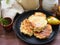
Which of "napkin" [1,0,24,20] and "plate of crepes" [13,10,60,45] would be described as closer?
"plate of crepes" [13,10,60,45]

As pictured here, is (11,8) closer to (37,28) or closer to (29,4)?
(29,4)

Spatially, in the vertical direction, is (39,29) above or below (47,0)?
below

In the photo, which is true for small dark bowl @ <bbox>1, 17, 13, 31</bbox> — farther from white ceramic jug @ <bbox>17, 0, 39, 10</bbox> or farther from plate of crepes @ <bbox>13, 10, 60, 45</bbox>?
white ceramic jug @ <bbox>17, 0, 39, 10</bbox>

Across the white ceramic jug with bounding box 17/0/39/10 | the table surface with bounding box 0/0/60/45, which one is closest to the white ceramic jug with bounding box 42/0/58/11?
the white ceramic jug with bounding box 17/0/39/10

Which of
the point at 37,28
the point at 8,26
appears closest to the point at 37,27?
the point at 37,28

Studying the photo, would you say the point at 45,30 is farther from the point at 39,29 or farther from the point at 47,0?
the point at 47,0

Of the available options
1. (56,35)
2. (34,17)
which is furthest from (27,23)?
(56,35)

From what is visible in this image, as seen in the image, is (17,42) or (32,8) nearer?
(17,42)

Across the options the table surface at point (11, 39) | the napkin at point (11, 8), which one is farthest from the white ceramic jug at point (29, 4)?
the table surface at point (11, 39)
